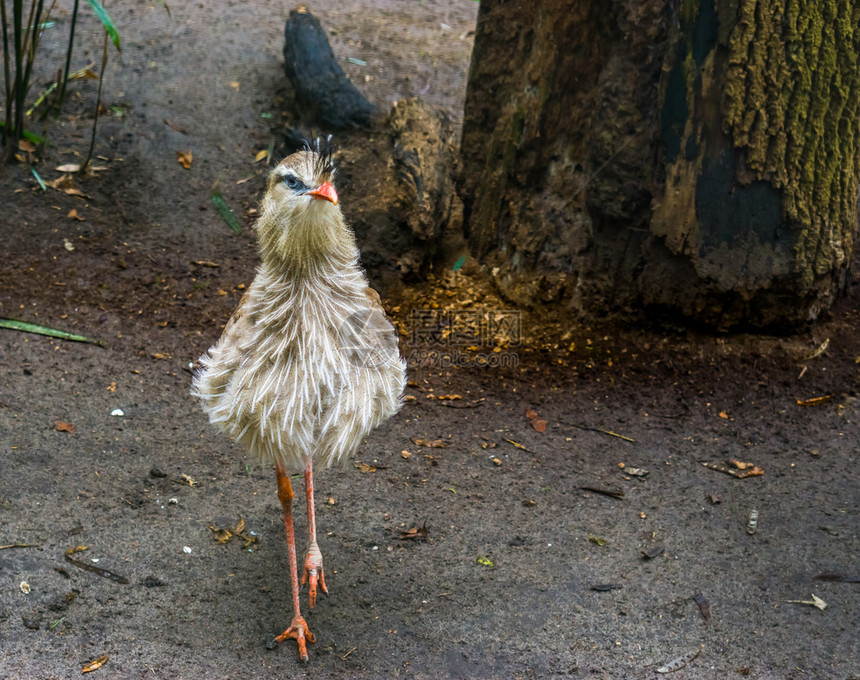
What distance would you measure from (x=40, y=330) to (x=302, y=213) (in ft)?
9.00

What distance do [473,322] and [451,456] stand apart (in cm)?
128

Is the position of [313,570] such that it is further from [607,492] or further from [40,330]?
[40,330]

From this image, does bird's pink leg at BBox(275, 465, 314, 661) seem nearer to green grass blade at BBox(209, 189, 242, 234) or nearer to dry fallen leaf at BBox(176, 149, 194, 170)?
green grass blade at BBox(209, 189, 242, 234)

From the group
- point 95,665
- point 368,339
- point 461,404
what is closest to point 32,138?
point 461,404

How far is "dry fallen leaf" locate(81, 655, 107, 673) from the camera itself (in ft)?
9.11

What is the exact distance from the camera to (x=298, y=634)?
302 cm

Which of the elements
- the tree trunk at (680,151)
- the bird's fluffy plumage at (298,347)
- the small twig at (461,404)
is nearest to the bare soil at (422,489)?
the small twig at (461,404)

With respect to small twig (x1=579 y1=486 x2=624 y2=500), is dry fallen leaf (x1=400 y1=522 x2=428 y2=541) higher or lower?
lower

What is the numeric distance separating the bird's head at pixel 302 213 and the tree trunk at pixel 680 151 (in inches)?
93.7

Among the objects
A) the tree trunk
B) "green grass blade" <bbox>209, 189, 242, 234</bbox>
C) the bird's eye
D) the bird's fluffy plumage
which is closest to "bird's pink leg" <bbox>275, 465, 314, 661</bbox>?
the bird's fluffy plumage

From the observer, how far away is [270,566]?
3469 millimetres

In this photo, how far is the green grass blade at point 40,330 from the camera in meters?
4.71

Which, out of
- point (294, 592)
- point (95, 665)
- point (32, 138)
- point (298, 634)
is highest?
point (32, 138)

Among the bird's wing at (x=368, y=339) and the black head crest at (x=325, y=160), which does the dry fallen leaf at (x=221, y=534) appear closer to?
the bird's wing at (x=368, y=339)
